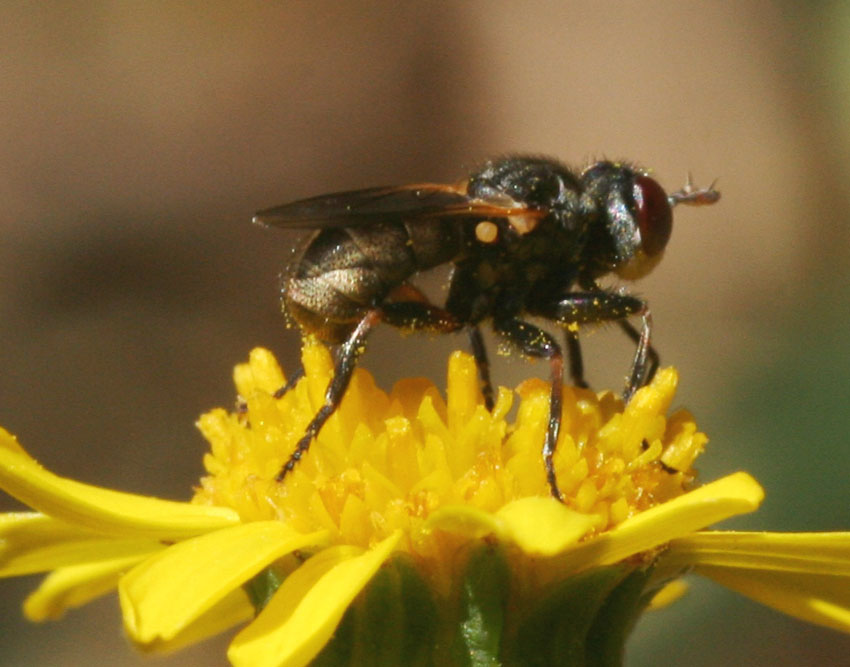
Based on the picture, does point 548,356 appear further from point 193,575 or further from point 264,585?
point 193,575

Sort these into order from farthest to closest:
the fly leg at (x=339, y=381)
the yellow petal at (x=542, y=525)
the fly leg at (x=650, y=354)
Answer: the fly leg at (x=650, y=354)
the fly leg at (x=339, y=381)
the yellow petal at (x=542, y=525)

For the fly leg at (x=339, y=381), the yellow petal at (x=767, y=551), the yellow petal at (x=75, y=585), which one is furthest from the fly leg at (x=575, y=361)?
the yellow petal at (x=75, y=585)

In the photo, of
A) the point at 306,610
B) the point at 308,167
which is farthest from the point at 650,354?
the point at 308,167

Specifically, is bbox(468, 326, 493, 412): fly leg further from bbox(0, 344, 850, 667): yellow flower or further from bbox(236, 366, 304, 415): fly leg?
bbox(236, 366, 304, 415): fly leg

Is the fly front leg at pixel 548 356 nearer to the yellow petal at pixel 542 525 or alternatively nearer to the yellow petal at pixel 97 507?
the yellow petal at pixel 542 525

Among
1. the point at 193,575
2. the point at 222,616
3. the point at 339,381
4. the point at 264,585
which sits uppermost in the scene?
the point at 339,381

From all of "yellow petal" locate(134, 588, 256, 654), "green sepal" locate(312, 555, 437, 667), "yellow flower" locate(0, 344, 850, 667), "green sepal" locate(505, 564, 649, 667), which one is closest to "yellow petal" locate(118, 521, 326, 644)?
"yellow flower" locate(0, 344, 850, 667)

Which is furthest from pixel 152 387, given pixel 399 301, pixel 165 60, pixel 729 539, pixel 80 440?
pixel 729 539

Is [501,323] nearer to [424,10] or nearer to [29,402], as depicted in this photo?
[29,402]
